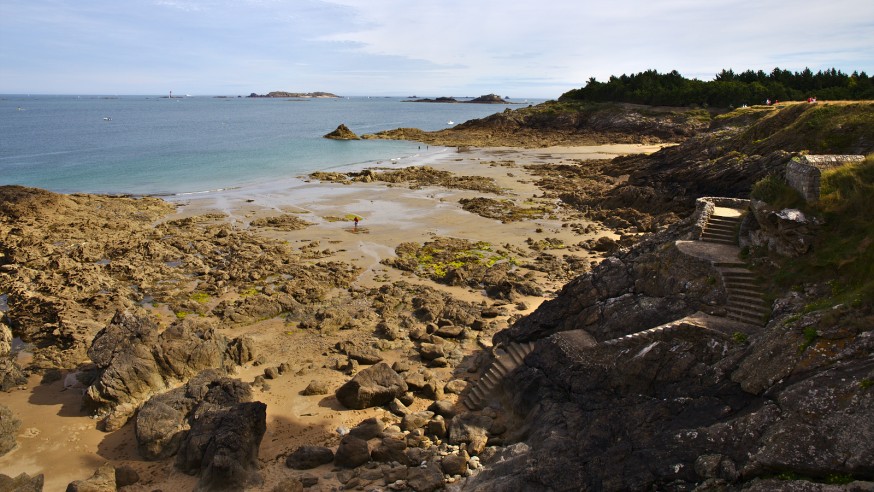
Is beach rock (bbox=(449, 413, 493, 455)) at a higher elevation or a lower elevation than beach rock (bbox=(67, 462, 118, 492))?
higher

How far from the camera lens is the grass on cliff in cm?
1214

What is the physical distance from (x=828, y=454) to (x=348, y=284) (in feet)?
68.2

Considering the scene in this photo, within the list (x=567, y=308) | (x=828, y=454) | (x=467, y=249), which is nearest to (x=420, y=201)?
(x=467, y=249)

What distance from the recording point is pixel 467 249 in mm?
31516

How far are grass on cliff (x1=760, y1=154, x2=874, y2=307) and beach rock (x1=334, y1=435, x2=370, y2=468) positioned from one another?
36.3 ft

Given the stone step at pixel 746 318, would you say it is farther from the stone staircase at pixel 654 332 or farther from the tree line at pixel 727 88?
the tree line at pixel 727 88

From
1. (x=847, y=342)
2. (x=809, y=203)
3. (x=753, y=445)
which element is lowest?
(x=753, y=445)

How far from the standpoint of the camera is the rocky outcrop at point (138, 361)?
52.5 ft

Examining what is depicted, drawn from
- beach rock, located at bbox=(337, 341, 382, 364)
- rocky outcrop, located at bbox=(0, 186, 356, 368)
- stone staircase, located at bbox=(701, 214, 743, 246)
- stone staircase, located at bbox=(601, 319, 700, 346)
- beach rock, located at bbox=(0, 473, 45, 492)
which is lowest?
beach rock, located at bbox=(0, 473, 45, 492)

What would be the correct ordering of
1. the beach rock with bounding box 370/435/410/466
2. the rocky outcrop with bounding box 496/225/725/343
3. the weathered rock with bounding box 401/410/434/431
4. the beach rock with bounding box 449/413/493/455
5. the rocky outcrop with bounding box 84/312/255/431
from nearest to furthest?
1. the beach rock with bounding box 370/435/410/466
2. the beach rock with bounding box 449/413/493/455
3. the rocky outcrop with bounding box 496/225/725/343
4. the weathered rock with bounding box 401/410/434/431
5. the rocky outcrop with bounding box 84/312/255/431

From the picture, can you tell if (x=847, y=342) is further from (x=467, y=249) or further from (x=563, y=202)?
(x=563, y=202)

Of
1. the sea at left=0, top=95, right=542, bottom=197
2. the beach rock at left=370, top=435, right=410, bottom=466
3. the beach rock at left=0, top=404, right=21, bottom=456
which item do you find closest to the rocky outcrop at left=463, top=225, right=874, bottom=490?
the beach rock at left=370, top=435, right=410, bottom=466

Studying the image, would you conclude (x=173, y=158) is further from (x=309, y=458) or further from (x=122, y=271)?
(x=309, y=458)

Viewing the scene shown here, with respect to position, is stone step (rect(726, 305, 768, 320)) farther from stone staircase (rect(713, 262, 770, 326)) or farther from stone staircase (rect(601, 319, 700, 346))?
stone staircase (rect(601, 319, 700, 346))
